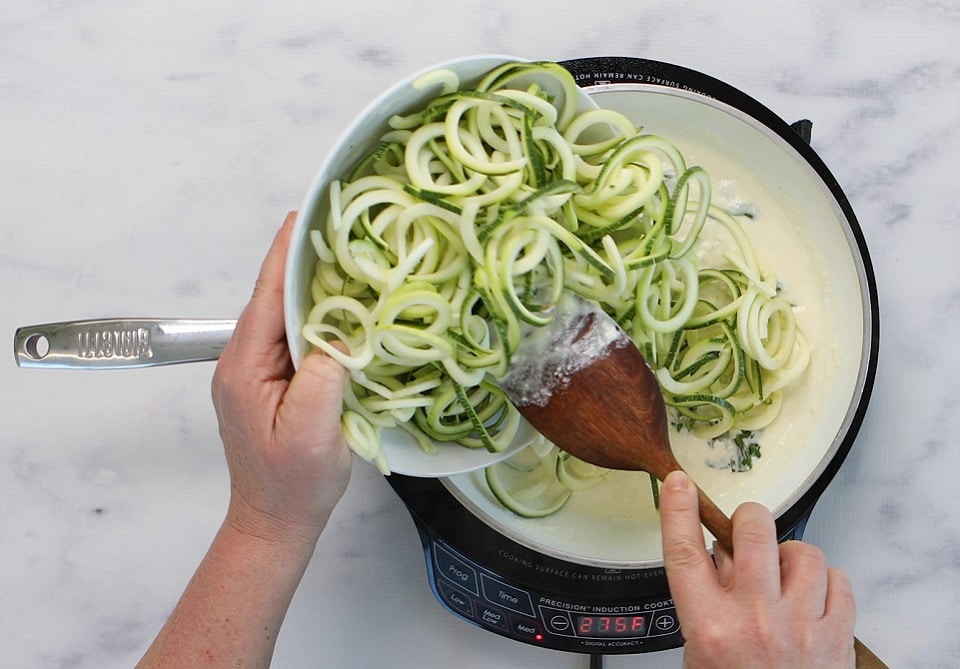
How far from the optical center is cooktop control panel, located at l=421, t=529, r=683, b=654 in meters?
1.19

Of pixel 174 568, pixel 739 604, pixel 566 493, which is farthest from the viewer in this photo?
pixel 174 568

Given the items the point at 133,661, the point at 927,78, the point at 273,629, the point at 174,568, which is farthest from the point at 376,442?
the point at 927,78

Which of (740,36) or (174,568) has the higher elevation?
(740,36)

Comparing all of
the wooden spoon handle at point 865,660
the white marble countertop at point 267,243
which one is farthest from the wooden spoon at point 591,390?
the white marble countertop at point 267,243

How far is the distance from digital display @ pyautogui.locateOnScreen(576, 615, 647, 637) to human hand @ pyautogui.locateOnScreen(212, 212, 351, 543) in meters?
0.42

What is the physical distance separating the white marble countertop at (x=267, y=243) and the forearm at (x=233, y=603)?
31 centimetres

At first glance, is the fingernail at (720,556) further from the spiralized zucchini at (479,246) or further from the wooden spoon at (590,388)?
the spiralized zucchini at (479,246)

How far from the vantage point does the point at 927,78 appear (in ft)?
4.67

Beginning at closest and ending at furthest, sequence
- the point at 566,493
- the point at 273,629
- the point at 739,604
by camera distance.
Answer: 1. the point at 739,604
2. the point at 273,629
3. the point at 566,493

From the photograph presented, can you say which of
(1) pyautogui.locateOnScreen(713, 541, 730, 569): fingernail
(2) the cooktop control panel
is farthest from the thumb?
(1) pyautogui.locateOnScreen(713, 541, 730, 569): fingernail

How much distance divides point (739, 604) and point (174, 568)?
2.97 ft

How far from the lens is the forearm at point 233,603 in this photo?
1.05m

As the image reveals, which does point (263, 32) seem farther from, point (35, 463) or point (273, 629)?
point (273, 629)

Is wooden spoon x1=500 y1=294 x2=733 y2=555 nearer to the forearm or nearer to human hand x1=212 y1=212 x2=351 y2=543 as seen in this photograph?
human hand x1=212 y1=212 x2=351 y2=543
